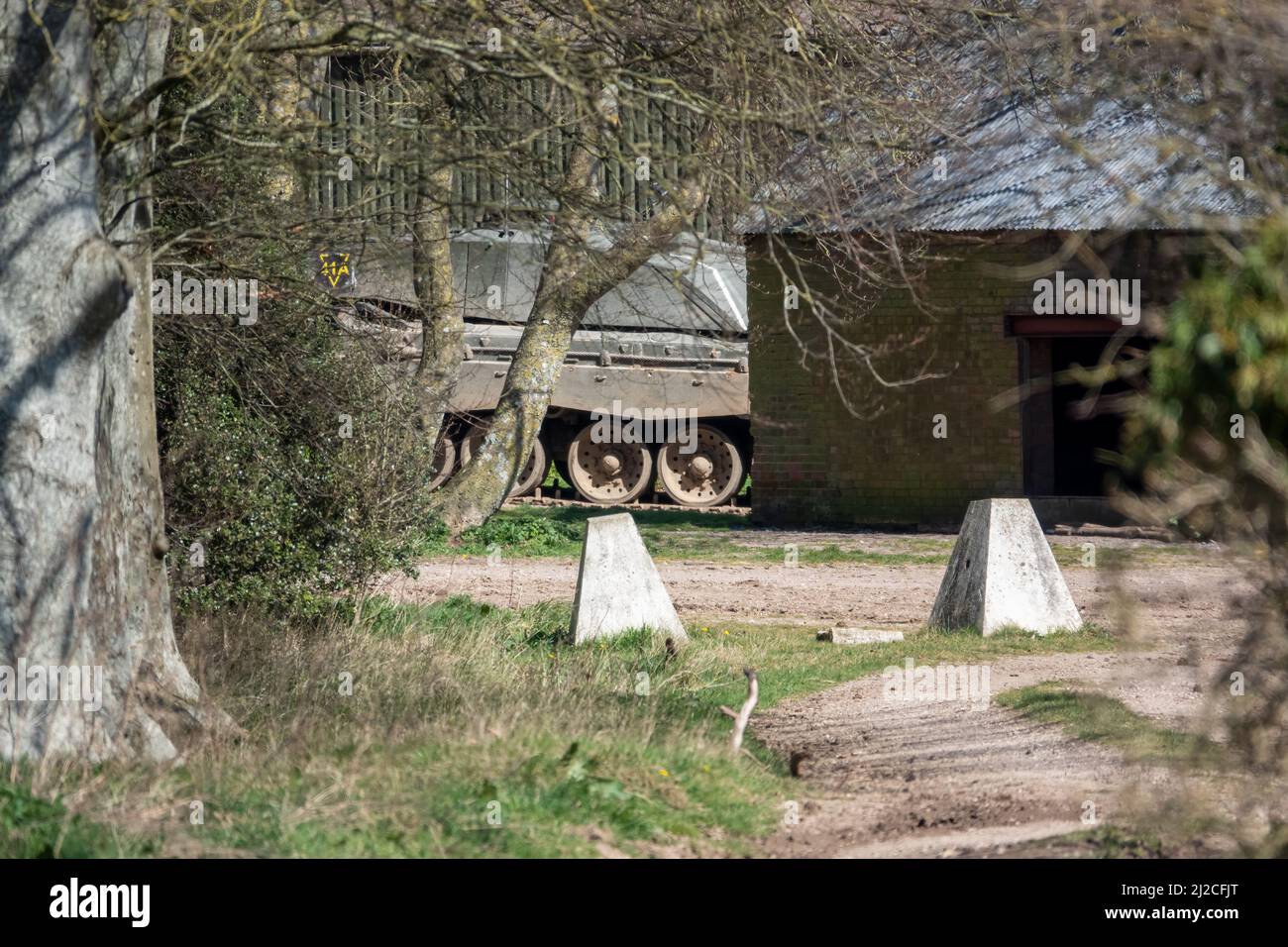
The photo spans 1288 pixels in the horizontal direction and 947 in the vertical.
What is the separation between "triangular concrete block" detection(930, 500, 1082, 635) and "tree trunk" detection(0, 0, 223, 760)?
5204 mm

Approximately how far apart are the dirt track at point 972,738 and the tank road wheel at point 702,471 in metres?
8.26

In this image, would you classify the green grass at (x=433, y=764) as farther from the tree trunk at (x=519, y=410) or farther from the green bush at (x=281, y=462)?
the tree trunk at (x=519, y=410)

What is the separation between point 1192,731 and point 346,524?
440 centimetres

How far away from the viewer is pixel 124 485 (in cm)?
580

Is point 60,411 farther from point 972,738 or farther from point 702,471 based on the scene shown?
point 702,471

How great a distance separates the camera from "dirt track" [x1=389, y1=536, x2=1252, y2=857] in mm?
4629

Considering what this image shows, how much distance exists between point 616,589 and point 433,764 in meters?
3.73

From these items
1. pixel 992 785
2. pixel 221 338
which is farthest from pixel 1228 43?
pixel 221 338

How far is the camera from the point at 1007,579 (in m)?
9.38

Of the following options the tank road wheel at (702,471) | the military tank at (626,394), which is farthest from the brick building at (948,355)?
the tank road wheel at (702,471)

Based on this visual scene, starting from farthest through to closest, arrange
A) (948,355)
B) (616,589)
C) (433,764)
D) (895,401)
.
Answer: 1. (895,401)
2. (948,355)
3. (616,589)
4. (433,764)

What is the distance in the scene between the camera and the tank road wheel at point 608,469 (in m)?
19.5

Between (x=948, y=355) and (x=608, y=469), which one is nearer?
(x=948, y=355)

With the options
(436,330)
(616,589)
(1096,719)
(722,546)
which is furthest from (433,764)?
(722,546)
